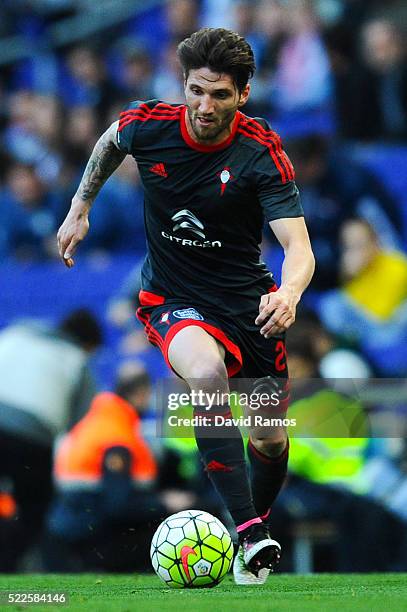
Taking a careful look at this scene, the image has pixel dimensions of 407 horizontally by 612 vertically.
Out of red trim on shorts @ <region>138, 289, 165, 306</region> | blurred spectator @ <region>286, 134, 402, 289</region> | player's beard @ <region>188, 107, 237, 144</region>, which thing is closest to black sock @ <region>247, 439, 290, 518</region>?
red trim on shorts @ <region>138, 289, 165, 306</region>

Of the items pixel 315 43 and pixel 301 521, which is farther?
pixel 315 43

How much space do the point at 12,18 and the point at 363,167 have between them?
174 inches

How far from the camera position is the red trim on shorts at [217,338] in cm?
539

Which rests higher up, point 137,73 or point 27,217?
point 137,73

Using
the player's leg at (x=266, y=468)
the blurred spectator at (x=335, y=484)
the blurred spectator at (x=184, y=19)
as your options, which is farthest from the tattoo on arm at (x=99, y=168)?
the blurred spectator at (x=184, y=19)

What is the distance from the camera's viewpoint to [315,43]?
11469 mm

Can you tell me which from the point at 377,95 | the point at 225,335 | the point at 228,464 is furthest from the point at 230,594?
the point at 377,95

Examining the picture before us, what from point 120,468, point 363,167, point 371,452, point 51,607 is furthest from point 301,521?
point 51,607

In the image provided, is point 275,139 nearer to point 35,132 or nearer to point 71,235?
point 71,235

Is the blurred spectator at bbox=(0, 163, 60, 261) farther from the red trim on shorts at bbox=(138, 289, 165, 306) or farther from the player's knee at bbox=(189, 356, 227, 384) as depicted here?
the player's knee at bbox=(189, 356, 227, 384)

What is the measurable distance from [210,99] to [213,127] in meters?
0.14

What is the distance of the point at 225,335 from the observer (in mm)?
5562

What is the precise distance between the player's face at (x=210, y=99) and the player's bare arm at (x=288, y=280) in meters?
0.51

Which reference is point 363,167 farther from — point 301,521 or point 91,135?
point 301,521
